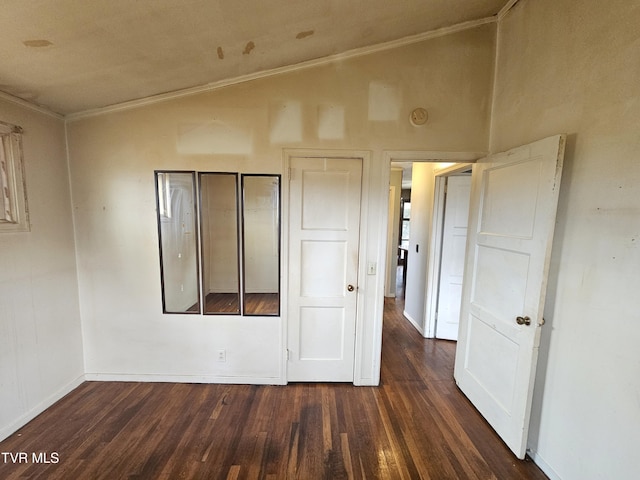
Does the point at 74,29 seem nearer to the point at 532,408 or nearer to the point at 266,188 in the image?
the point at 266,188

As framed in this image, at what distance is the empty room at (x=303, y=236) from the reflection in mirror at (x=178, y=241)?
0.06 feet

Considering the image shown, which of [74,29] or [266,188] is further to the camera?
[266,188]

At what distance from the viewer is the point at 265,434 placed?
1821 mm

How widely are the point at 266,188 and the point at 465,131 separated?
1.69 m

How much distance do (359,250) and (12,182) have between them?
2535 millimetres

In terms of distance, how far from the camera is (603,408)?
1274 millimetres

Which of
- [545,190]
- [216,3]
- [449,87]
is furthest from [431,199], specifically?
[216,3]

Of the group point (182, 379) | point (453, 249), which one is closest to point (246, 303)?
point (182, 379)

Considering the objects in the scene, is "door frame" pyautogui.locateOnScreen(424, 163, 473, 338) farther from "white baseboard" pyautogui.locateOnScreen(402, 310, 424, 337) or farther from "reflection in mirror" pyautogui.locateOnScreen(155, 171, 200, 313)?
"reflection in mirror" pyautogui.locateOnScreen(155, 171, 200, 313)

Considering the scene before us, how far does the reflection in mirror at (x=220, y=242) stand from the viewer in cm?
222

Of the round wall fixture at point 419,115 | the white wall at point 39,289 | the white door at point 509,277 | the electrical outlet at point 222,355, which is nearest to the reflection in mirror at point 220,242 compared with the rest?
the electrical outlet at point 222,355

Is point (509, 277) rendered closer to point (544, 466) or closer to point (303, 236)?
point (544, 466)

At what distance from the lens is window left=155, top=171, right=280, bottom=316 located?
2.21 m

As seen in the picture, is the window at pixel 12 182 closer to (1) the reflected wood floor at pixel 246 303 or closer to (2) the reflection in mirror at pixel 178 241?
(2) the reflection in mirror at pixel 178 241
